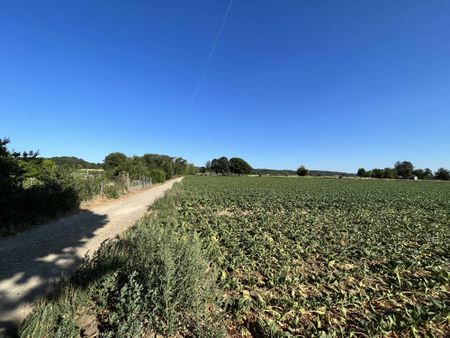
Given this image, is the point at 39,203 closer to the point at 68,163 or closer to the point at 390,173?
the point at 68,163

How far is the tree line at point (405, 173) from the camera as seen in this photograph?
9990cm

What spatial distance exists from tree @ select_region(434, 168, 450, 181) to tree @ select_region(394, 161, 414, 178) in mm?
8430

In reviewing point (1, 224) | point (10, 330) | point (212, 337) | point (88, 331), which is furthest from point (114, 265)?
point (1, 224)

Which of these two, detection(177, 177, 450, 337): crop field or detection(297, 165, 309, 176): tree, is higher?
detection(297, 165, 309, 176): tree

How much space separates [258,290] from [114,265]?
2.55 metres

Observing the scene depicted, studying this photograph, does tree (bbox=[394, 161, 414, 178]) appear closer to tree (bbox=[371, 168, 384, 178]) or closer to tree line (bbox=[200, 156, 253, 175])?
tree (bbox=[371, 168, 384, 178])

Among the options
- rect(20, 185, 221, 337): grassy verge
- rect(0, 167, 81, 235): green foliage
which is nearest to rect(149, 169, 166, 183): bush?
rect(0, 167, 81, 235): green foliage

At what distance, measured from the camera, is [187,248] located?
433cm

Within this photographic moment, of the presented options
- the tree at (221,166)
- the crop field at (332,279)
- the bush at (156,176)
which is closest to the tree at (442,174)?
the tree at (221,166)

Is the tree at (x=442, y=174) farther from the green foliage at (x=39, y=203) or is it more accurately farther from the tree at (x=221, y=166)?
the green foliage at (x=39, y=203)

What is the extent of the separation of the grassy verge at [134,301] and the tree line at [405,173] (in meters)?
122

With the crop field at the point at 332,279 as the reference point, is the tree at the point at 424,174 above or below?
above

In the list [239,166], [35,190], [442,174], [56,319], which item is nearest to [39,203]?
[35,190]

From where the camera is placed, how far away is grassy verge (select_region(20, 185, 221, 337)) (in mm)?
2943
